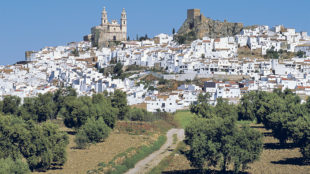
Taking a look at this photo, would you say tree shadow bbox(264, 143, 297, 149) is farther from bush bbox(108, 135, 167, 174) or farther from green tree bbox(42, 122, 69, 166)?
green tree bbox(42, 122, 69, 166)

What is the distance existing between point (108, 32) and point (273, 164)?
92387mm

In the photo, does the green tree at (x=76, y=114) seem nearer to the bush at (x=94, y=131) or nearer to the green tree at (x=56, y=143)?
the bush at (x=94, y=131)

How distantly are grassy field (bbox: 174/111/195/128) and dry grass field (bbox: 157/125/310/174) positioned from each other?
19.0m

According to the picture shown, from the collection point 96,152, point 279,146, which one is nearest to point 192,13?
point 279,146

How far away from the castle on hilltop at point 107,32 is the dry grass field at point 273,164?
82653 millimetres

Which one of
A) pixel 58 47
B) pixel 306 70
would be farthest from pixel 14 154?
pixel 58 47

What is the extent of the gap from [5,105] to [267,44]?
2119 inches

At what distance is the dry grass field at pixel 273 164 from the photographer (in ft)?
109

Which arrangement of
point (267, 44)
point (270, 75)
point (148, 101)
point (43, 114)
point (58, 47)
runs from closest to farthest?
point (43, 114) → point (148, 101) → point (270, 75) → point (267, 44) → point (58, 47)

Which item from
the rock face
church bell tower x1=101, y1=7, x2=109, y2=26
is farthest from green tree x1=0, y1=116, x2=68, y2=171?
church bell tower x1=101, y1=7, x2=109, y2=26

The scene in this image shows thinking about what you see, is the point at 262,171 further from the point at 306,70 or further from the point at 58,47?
the point at 58,47

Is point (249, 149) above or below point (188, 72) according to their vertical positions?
below

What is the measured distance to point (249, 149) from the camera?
1249 inches

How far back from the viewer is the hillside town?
7731 cm
